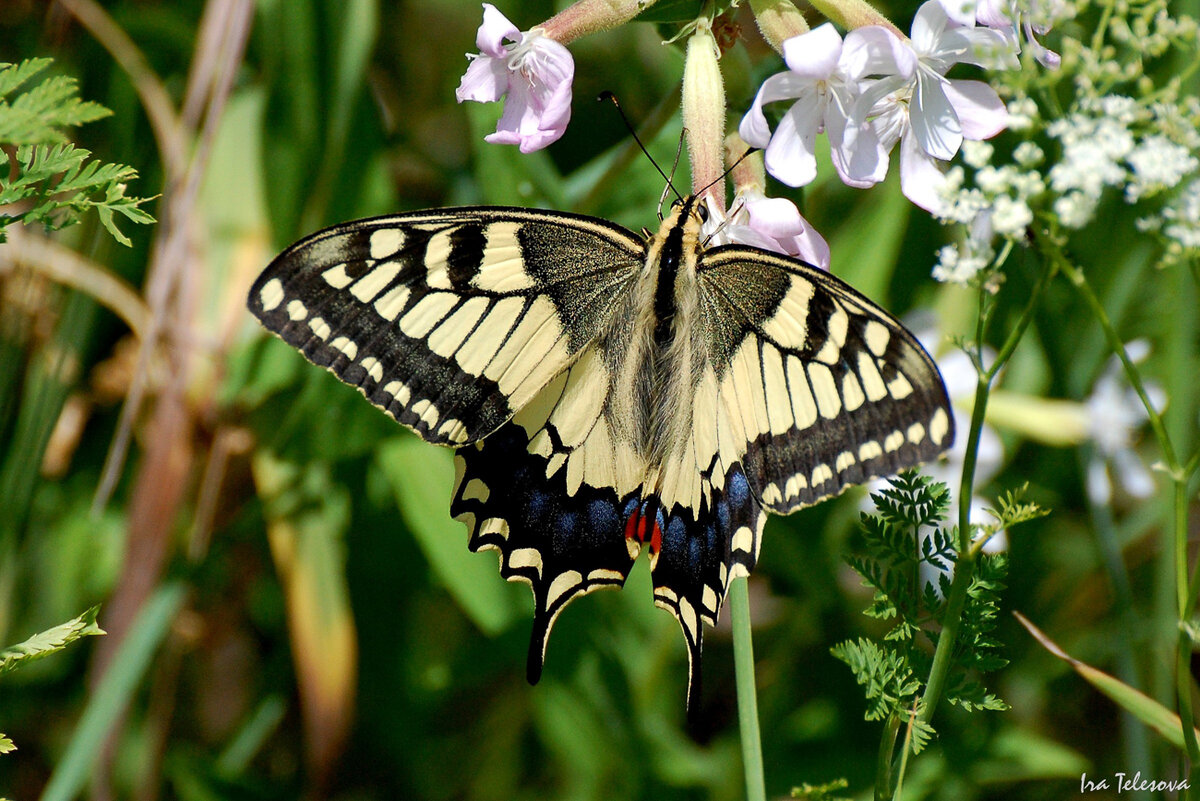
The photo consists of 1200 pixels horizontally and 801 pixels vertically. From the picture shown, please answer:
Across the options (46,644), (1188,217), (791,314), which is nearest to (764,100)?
(791,314)

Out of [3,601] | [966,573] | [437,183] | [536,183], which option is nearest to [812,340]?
[966,573]

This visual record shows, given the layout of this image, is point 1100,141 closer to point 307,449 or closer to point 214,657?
point 307,449

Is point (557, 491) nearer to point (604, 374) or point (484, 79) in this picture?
point (604, 374)

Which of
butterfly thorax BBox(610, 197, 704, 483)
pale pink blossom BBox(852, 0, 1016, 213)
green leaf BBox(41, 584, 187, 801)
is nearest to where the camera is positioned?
pale pink blossom BBox(852, 0, 1016, 213)

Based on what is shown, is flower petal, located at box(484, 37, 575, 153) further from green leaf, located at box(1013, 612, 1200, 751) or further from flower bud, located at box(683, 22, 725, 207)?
green leaf, located at box(1013, 612, 1200, 751)

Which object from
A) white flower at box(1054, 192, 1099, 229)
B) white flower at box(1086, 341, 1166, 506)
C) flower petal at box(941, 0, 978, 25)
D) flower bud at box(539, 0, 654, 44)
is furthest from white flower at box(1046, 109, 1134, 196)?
white flower at box(1086, 341, 1166, 506)

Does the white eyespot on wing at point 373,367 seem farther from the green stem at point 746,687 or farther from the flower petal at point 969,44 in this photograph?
the flower petal at point 969,44

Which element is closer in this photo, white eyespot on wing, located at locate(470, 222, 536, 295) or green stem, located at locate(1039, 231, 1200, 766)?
green stem, located at locate(1039, 231, 1200, 766)

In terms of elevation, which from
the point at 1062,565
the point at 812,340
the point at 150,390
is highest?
the point at 150,390
